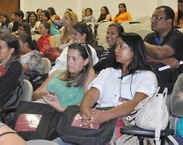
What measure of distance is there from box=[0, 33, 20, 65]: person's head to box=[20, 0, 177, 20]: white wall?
700cm

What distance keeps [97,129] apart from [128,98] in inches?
15.8

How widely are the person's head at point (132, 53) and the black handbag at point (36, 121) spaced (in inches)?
23.9

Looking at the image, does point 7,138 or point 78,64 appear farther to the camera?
point 78,64

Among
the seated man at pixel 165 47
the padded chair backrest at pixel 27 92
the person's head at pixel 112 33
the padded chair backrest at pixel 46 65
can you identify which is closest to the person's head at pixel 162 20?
the seated man at pixel 165 47

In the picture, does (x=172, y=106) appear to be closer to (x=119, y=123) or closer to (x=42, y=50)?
(x=119, y=123)

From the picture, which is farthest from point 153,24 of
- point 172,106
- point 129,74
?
point 172,106

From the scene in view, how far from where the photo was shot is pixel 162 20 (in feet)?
11.6

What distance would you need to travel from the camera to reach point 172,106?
255cm

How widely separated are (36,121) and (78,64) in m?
0.62

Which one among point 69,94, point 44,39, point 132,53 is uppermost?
point 132,53

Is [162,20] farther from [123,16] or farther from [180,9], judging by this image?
[123,16]

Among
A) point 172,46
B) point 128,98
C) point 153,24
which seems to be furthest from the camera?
point 153,24

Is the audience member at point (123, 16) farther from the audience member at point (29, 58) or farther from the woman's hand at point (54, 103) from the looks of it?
the woman's hand at point (54, 103)

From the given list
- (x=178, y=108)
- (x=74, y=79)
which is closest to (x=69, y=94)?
(x=74, y=79)
